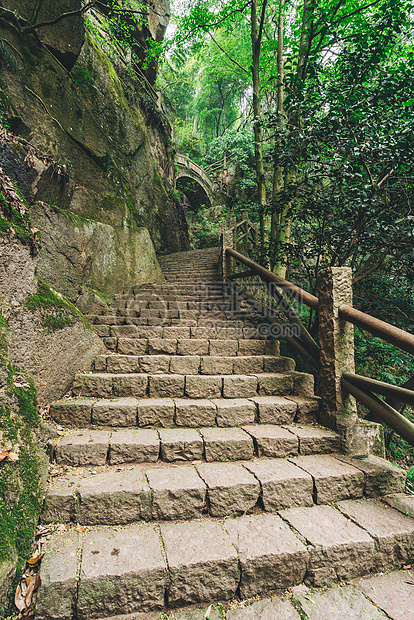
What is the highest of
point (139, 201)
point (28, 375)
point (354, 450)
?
point (139, 201)

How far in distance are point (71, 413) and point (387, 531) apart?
6.96 ft

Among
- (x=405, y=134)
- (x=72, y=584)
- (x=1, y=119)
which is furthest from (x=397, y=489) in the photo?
(x=1, y=119)

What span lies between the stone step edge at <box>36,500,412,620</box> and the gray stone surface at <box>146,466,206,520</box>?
0.06 meters

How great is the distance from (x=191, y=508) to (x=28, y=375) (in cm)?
130

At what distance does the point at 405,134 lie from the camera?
2.99 metres

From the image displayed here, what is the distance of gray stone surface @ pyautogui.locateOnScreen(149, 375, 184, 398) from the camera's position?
2533mm

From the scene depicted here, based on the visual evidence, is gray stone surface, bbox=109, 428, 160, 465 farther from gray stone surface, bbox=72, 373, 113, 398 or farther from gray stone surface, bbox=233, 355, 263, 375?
gray stone surface, bbox=233, 355, 263, 375

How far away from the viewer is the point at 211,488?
1.66 metres

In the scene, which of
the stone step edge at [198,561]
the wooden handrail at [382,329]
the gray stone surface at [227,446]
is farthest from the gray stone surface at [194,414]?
the wooden handrail at [382,329]

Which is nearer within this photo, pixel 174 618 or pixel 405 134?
pixel 174 618

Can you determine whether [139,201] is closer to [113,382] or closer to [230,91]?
[113,382]

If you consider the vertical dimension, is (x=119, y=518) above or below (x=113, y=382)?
below

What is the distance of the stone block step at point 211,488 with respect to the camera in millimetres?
1550

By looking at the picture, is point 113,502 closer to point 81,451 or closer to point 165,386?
point 81,451
